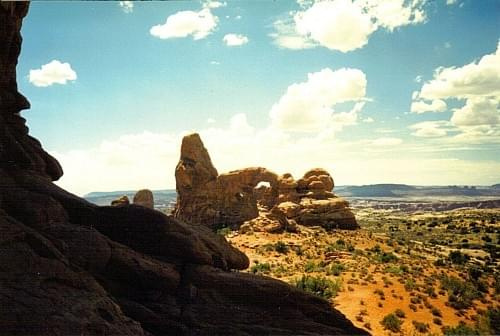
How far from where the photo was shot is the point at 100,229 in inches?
511

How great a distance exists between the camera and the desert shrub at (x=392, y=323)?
19430 mm

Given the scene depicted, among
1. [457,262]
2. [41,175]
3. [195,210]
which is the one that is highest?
[41,175]

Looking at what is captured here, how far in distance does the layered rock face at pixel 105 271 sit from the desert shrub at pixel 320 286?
1094 centimetres

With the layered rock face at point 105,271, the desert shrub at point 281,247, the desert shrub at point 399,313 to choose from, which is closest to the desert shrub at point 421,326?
the desert shrub at point 399,313

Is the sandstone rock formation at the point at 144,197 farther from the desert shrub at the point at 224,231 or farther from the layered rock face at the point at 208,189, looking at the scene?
the desert shrub at the point at 224,231

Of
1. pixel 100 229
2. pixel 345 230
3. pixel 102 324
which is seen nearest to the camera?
pixel 102 324

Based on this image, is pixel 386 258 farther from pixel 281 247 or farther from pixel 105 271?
pixel 105 271

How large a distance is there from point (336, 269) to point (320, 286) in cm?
599

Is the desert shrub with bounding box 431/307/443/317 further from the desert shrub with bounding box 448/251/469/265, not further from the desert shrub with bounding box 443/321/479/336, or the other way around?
the desert shrub with bounding box 448/251/469/265

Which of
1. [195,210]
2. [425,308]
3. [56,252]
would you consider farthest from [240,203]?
[56,252]

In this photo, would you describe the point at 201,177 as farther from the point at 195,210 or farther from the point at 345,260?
the point at 345,260

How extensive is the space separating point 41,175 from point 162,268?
20.5 ft

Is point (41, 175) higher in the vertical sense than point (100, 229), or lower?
higher

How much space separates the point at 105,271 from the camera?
36.8 feet
